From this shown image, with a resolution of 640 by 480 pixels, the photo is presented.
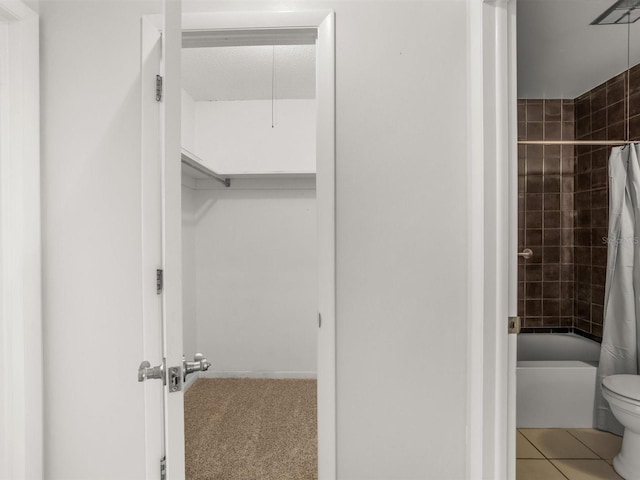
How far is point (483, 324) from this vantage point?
Result: 1.39 metres

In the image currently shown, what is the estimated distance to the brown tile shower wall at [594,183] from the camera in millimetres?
2748

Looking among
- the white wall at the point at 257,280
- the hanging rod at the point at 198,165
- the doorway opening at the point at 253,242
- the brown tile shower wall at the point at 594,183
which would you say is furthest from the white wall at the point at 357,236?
the brown tile shower wall at the point at 594,183

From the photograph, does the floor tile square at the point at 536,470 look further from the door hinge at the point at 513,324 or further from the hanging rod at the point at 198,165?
the hanging rod at the point at 198,165

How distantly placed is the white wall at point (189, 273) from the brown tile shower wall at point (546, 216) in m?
2.79

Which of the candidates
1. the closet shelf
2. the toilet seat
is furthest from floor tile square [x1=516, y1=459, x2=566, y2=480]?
the closet shelf

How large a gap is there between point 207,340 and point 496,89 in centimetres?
303

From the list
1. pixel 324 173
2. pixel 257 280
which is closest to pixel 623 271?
pixel 324 173

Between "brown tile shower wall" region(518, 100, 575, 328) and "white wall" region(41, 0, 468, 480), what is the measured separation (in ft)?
6.66

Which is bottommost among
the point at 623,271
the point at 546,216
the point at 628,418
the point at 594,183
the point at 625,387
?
the point at 628,418

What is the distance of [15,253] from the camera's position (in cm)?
149

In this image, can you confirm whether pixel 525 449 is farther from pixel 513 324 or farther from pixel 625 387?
pixel 513 324

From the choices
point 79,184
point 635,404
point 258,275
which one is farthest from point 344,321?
point 258,275

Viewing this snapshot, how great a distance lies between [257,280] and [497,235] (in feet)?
7.89

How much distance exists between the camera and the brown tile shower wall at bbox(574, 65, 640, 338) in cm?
275
